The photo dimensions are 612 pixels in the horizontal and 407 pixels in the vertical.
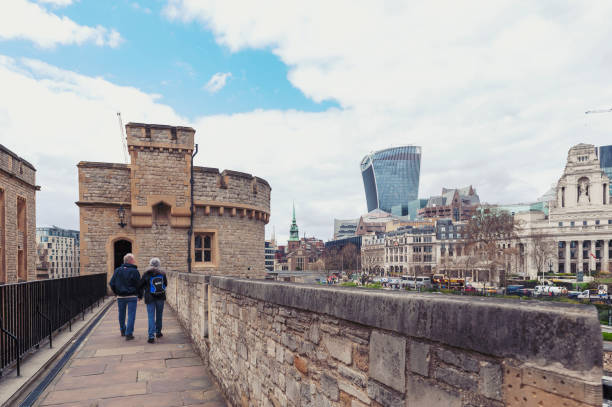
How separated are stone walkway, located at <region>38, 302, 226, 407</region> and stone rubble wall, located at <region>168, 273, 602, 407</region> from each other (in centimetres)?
147

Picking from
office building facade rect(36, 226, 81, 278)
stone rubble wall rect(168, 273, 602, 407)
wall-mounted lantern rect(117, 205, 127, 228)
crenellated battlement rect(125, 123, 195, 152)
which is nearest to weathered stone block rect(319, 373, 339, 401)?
stone rubble wall rect(168, 273, 602, 407)

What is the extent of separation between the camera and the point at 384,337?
6.86 ft

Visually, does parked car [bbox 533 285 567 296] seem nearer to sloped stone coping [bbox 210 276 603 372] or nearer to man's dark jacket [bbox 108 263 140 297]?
man's dark jacket [bbox 108 263 140 297]

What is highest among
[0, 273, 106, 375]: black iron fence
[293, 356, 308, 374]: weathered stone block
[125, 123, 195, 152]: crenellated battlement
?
[125, 123, 195, 152]: crenellated battlement

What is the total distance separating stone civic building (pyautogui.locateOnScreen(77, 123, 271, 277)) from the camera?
17.1 m

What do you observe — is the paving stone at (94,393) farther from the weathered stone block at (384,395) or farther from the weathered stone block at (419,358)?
the weathered stone block at (419,358)

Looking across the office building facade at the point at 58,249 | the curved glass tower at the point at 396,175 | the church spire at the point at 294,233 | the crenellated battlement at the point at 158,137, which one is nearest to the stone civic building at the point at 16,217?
the crenellated battlement at the point at 158,137

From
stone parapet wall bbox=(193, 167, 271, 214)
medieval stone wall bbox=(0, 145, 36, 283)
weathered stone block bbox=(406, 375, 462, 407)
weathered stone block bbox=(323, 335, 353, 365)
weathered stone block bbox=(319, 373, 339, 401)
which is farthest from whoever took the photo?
stone parapet wall bbox=(193, 167, 271, 214)

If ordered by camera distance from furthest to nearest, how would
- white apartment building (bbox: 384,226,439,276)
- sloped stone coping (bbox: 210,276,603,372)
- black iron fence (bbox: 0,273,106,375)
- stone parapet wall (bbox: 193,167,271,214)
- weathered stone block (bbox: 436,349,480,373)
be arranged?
white apartment building (bbox: 384,226,439,276) → stone parapet wall (bbox: 193,167,271,214) → black iron fence (bbox: 0,273,106,375) → weathered stone block (bbox: 436,349,480,373) → sloped stone coping (bbox: 210,276,603,372)

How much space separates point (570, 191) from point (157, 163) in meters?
90.0

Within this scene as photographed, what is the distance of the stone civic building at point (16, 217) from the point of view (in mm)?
16906

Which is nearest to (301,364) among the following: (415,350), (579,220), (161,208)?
(415,350)

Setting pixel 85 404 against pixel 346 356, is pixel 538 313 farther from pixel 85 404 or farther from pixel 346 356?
pixel 85 404

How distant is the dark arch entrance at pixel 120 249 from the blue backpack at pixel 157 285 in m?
11.8
